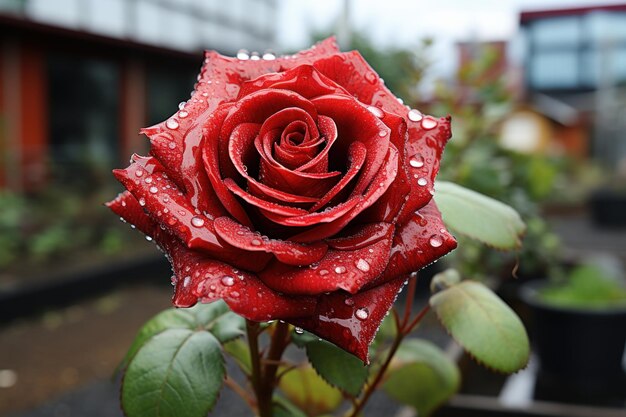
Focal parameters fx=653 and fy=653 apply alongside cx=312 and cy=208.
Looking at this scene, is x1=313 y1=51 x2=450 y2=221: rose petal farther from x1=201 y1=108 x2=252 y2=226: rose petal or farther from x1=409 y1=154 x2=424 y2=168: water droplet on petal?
x1=201 y1=108 x2=252 y2=226: rose petal

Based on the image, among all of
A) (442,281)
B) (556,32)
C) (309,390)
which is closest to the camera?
(442,281)

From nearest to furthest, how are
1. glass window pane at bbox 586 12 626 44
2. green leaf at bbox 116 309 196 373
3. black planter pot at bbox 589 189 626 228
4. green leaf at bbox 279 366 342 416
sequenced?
green leaf at bbox 116 309 196 373 < green leaf at bbox 279 366 342 416 < black planter pot at bbox 589 189 626 228 < glass window pane at bbox 586 12 626 44

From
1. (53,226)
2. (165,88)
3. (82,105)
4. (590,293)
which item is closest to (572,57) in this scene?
(165,88)

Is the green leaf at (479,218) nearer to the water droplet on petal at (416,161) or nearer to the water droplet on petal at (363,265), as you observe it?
the water droplet on petal at (416,161)

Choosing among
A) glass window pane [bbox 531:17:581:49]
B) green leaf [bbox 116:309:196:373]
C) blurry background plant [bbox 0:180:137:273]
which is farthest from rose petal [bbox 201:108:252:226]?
glass window pane [bbox 531:17:581:49]

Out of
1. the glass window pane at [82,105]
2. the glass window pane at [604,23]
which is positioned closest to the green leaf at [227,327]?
the glass window pane at [82,105]

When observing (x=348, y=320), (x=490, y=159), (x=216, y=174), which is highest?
(x=216, y=174)

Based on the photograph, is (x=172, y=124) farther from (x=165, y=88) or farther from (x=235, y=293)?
(x=165, y=88)
